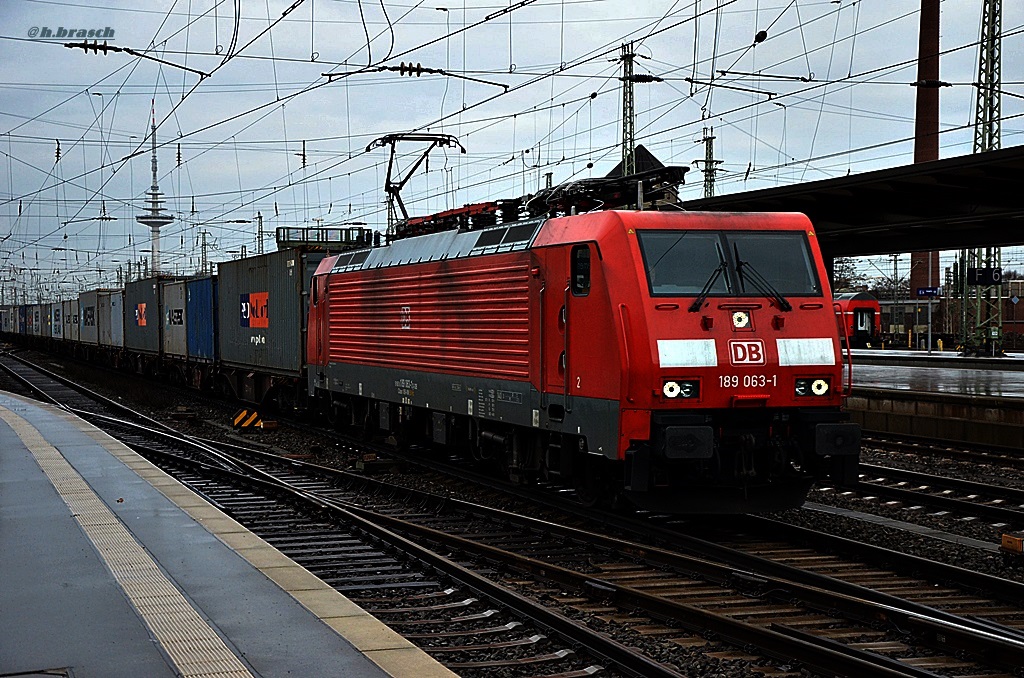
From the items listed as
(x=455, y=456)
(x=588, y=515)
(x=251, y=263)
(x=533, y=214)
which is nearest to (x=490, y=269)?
(x=533, y=214)

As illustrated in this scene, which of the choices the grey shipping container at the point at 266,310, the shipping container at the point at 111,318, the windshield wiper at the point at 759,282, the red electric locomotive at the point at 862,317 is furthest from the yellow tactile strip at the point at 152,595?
the red electric locomotive at the point at 862,317

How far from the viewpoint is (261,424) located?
23.0m

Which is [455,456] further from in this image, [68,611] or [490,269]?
[68,611]

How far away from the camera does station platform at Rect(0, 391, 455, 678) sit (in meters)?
5.70

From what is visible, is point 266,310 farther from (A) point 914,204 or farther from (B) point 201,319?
(A) point 914,204

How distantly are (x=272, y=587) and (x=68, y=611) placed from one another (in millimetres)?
1323

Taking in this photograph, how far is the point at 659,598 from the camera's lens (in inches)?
307

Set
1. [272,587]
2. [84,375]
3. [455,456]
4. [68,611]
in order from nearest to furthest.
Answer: [68,611] → [272,587] → [455,456] → [84,375]

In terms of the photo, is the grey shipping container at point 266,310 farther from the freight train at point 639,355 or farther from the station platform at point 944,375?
the station platform at point 944,375

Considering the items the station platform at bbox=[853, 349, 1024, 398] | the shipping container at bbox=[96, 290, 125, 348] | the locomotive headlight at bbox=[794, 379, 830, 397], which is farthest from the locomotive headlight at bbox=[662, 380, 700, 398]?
the shipping container at bbox=[96, 290, 125, 348]

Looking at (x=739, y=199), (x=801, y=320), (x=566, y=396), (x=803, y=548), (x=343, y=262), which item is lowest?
(x=803, y=548)

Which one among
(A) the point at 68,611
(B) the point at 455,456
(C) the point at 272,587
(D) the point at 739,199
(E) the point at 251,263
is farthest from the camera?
(E) the point at 251,263

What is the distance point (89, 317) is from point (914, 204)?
42.1 m

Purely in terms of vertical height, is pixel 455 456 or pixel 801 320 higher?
pixel 801 320
